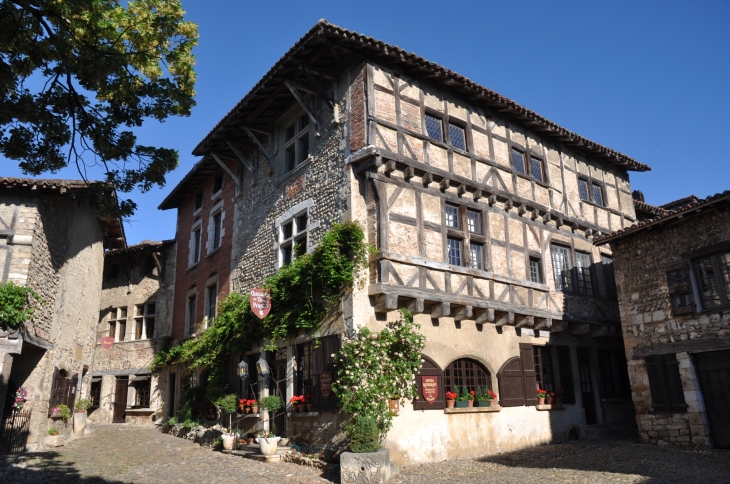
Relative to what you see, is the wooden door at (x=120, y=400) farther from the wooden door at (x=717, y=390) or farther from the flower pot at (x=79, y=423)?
the wooden door at (x=717, y=390)

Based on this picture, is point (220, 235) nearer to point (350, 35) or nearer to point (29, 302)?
point (29, 302)

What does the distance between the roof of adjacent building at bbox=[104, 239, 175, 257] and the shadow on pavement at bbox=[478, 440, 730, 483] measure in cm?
1625

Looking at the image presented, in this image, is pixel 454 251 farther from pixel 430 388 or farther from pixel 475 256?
pixel 430 388

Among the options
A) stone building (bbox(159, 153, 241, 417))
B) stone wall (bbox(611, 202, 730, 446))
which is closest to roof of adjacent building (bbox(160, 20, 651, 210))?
stone building (bbox(159, 153, 241, 417))

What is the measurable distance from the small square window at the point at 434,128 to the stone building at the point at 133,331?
44.6 ft

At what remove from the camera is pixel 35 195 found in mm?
13055

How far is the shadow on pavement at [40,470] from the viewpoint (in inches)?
368

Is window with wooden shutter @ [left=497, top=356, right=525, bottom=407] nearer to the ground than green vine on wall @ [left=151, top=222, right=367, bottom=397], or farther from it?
nearer to the ground

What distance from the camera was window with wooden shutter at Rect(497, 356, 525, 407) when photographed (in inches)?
513

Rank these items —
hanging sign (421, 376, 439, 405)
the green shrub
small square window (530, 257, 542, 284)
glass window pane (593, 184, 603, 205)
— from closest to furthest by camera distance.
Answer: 1. the green shrub
2. hanging sign (421, 376, 439, 405)
3. small square window (530, 257, 542, 284)
4. glass window pane (593, 184, 603, 205)

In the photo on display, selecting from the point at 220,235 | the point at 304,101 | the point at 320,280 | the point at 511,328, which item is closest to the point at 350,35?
the point at 304,101

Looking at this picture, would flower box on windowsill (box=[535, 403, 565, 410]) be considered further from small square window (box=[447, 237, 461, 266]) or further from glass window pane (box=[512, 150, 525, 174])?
glass window pane (box=[512, 150, 525, 174])

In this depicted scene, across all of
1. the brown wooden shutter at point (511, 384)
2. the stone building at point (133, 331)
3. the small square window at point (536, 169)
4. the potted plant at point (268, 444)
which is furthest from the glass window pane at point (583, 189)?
the stone building at point (133, 331)

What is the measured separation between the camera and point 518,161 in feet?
50.0
